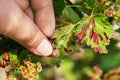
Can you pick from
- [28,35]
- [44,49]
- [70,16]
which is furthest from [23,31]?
[70,16]

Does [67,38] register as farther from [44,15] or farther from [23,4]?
[23,4]

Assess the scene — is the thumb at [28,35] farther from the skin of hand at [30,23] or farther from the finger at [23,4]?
the finger at [23,4]

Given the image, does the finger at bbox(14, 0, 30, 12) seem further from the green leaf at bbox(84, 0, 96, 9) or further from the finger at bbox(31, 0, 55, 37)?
the green leaf at bbox(84, 0, 96, 9)

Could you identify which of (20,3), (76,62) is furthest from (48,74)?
(20,3)

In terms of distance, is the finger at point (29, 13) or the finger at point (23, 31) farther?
the finger at point (29, 13)

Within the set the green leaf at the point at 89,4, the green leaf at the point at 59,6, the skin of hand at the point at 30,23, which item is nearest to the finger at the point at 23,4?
the skin of hand at the point at 30,23

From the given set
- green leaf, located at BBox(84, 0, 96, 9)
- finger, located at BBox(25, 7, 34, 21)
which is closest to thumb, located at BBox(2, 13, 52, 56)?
finger, located at BBox(25, 7, 34, 21)

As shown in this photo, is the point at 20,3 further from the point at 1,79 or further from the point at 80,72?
the point at 80,72
